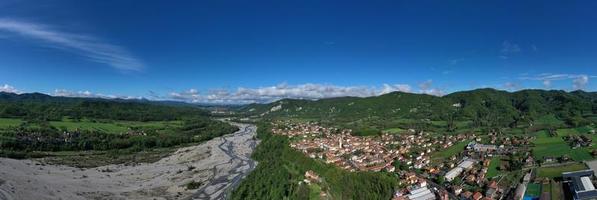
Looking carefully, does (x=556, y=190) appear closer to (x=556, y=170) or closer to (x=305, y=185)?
(x=556, y=170)

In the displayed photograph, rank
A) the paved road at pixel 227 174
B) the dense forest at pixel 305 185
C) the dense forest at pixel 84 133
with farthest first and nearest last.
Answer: the dense forest at pixel 84 133 < the paved road at pixel 227 174 < the dense forest at pixel 305 185

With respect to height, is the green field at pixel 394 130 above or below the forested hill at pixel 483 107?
below

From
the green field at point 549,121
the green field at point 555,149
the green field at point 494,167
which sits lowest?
the green field at point 494,167

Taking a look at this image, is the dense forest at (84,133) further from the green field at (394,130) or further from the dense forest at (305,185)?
the green field at (394,130)

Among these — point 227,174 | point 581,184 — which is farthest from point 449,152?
point 227,174

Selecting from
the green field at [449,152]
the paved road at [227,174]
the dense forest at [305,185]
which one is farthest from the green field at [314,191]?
the green field at [449,152]

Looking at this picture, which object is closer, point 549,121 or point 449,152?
point 449,152

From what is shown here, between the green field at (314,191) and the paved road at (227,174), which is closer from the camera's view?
the green field at (314,191)
